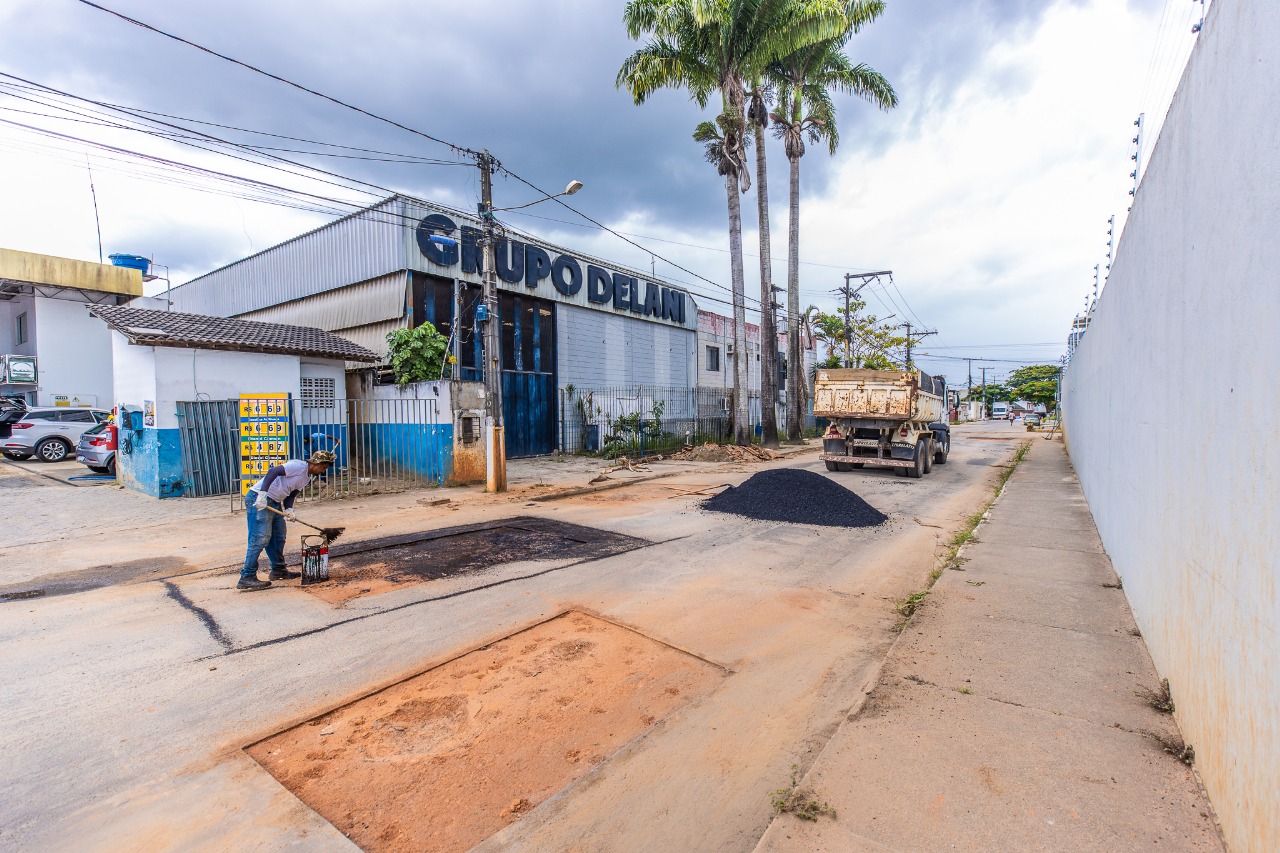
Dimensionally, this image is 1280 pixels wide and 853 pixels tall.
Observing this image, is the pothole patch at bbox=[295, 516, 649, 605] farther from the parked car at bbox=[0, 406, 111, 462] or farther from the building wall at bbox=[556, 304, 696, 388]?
the parked car at bbox=[0, 406, 111, 462]

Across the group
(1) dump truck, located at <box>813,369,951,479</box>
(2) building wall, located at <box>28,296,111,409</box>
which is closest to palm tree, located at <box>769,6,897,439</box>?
(1) dump truck, located at <box>813,369,951,479</box>

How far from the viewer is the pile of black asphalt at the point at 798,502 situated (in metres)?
9.38

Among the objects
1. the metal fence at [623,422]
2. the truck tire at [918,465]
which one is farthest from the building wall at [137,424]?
the truck tire at [918,465]

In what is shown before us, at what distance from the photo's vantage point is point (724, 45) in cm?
2075

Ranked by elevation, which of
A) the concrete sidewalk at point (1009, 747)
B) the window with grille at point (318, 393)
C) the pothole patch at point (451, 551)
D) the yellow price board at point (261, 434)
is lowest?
the pothole patch at point (451, 551)

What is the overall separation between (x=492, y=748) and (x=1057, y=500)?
11.6m

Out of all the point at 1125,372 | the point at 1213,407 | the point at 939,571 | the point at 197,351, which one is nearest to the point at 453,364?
the point at 197,351

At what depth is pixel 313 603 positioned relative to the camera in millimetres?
5645

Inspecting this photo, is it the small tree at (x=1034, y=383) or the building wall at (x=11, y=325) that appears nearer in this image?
the building wall at (x=11, y=325)

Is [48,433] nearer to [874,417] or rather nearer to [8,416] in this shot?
[8,416]

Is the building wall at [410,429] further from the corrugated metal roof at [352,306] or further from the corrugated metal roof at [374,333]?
the corrugated metal roof at [352,306]

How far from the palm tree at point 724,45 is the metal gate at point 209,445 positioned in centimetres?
1729

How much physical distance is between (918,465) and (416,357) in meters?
13.5

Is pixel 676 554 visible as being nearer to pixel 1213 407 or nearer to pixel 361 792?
pixel 361 792
